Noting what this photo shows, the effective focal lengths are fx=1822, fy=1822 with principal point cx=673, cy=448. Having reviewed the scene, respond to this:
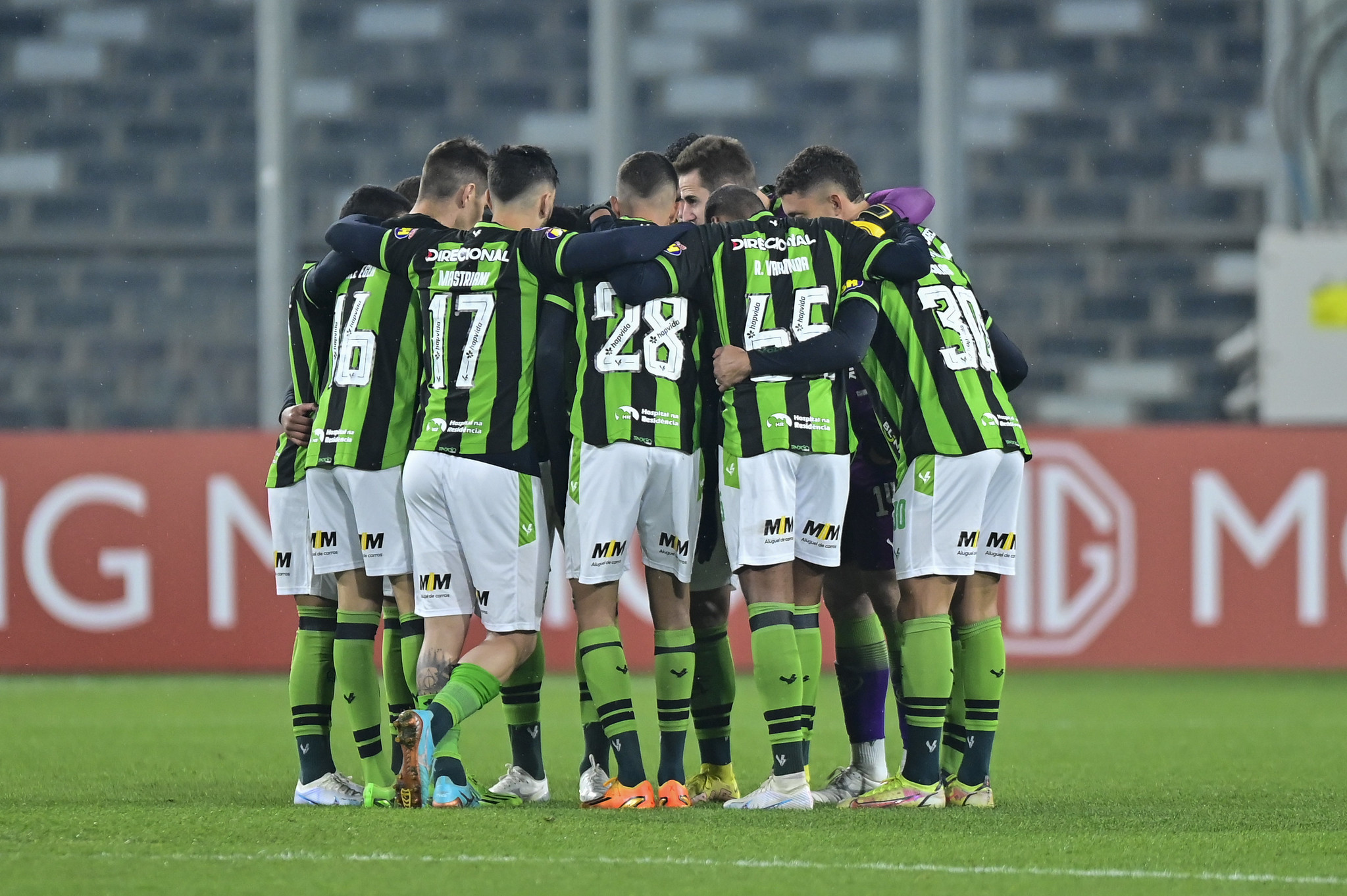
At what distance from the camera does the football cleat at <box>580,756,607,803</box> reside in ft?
17.1

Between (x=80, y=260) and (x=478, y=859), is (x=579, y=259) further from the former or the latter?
(x=80, y=260)

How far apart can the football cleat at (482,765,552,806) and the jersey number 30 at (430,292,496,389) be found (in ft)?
3.88

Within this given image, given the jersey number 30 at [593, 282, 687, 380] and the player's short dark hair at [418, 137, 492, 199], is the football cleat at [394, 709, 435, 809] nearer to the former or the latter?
the jersey number 30 at [593, 282, 687, 380]

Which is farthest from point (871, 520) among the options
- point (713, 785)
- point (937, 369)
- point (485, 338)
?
point (485, 338)

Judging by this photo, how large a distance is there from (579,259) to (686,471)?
65 centimetres

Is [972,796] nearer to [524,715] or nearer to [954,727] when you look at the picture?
[954,727]

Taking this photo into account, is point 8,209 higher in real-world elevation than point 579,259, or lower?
higher

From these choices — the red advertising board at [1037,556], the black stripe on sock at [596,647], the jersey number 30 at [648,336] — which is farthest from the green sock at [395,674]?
the red advertising board at [1037,556]

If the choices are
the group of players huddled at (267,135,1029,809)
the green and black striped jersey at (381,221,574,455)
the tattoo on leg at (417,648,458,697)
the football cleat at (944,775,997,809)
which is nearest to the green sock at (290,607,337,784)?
the group of players huddled at (267,135,1029,809)

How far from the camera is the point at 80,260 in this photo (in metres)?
14.7

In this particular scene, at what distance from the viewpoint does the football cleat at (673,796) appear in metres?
4.89

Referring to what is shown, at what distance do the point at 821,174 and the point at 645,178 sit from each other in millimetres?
519

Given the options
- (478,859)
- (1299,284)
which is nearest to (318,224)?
(1299,284)

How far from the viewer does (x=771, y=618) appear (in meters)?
4.88
